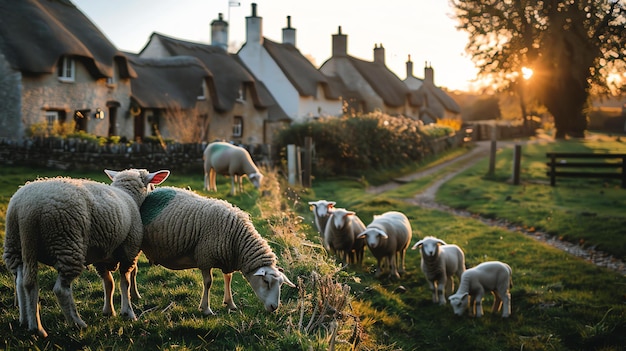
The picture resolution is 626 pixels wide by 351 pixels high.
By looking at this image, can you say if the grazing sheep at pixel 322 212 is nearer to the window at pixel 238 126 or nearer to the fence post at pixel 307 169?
the fence post at pixel 307 169

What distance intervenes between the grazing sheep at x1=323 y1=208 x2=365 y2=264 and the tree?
1191cm

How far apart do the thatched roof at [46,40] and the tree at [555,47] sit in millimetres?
17802

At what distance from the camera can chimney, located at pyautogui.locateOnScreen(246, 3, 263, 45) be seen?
37250 millimetres

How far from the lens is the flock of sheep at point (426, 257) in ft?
29.0

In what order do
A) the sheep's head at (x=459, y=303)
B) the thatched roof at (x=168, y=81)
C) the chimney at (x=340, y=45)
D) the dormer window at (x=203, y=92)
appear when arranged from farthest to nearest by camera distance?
the chimney at (x=340, y=45)
the dormer window at (x=203, y=92)
the thatched roof at (x=168, y=81)
the sheep's head at (x=459, y=303)

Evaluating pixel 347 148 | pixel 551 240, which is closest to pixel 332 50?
pixel 347 148

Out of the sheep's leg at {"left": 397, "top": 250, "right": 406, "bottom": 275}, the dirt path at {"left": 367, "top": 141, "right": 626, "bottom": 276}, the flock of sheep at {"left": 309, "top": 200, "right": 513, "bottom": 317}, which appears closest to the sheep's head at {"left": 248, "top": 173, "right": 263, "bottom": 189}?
the flock of sheep at {"left": 309, "top": 200, "right": 513, "bottom": 317}

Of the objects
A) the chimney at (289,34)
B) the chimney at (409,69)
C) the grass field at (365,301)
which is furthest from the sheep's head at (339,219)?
the chimney at (409,69)

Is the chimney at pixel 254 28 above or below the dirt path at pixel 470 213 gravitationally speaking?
above

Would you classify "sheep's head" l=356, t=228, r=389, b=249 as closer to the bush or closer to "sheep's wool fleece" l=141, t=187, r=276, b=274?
"sheep's wool fleece" l=141, t=187, r=276, b=274

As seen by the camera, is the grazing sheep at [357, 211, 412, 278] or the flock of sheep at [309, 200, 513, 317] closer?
the flock of sheep at [309, 200, 513, 317]

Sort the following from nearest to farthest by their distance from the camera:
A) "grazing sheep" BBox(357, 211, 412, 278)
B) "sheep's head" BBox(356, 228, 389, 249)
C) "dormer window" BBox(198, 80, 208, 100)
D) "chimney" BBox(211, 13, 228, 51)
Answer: "sheep's head" BBox(356, 228, 389, 249) → "grazing sheep" BBox(357, 211, 412, 278) → "dormer window" BBox(198, 80, 208, 100) → "chimney" BBox(211, 13, 228, 51)

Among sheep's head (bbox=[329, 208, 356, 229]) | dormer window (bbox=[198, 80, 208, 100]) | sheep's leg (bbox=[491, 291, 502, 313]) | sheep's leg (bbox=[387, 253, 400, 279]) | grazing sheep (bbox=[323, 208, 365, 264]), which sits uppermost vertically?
dormer window (bbox=[198, 80, 208, 100])

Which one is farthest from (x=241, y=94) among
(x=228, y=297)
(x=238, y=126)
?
(x=228, y=297)
